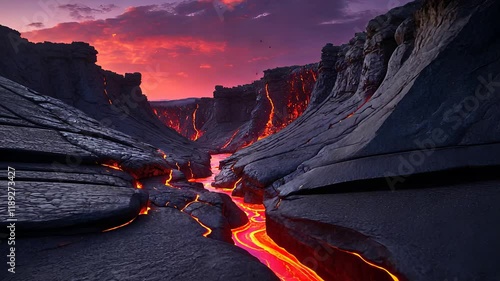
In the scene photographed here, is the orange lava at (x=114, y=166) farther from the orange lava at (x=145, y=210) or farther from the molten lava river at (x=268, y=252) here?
the molten lava river at (x=268, y=252)

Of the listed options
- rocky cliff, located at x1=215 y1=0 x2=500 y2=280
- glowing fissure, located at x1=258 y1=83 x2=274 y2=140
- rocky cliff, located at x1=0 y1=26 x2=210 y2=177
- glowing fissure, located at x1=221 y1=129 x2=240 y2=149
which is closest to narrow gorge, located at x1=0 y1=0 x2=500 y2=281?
rocky cliff, located at x1=215 y1=0 x2=500 y2=280

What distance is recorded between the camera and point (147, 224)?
3.76m

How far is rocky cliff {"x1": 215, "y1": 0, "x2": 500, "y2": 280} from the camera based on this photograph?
2.60 metres

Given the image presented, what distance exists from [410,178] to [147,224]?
3535mm

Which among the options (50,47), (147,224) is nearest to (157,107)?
(50,47)

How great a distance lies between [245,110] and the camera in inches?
1129

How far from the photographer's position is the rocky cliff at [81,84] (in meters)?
13.9

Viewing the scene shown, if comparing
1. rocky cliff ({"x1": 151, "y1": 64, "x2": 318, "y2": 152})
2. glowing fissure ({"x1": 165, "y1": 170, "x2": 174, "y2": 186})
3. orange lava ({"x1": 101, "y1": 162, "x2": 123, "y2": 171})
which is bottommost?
glowing fissure ({"x1": 165, "y1": 170, "x2": 174, "y2": 186})

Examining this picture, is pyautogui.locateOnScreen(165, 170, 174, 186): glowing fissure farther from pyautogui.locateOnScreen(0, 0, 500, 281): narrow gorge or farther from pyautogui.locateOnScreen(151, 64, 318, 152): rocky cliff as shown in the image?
pyautogui.locateOnScreen(151, 64, 318, 152): rocky cliff

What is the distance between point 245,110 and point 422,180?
25403 millimetres

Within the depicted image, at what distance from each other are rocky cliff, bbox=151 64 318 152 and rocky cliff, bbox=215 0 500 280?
12.9m

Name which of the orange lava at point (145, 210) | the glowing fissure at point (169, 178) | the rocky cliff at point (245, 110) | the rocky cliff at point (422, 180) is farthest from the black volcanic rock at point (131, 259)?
the rocky cliff at point (245, 110)

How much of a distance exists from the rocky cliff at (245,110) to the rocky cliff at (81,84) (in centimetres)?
623
